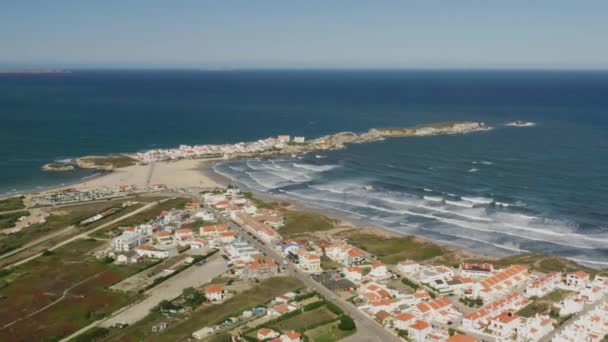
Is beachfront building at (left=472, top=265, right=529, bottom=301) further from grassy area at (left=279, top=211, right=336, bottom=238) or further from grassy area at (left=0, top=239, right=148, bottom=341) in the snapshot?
grassy area at (left=0, top=239, right=148, bottom=341)

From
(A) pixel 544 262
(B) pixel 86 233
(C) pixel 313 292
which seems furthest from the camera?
(B) pixel 86 233

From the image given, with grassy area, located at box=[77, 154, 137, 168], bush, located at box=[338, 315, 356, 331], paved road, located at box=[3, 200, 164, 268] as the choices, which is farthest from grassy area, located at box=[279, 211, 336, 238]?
grassy area, located at box=[77, 154, 137, 168]

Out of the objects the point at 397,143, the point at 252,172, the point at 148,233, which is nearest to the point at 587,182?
the point at 397,143

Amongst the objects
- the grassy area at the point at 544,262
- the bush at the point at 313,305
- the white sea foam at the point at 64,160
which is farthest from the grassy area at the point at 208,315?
the white sea foam at the point at 64,160

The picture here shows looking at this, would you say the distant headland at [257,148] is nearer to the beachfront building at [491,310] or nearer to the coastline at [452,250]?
the coastline at [452,250]

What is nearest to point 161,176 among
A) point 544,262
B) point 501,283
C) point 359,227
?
point 359,227

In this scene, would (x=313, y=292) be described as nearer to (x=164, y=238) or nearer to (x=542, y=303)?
(x=542, y=303)
